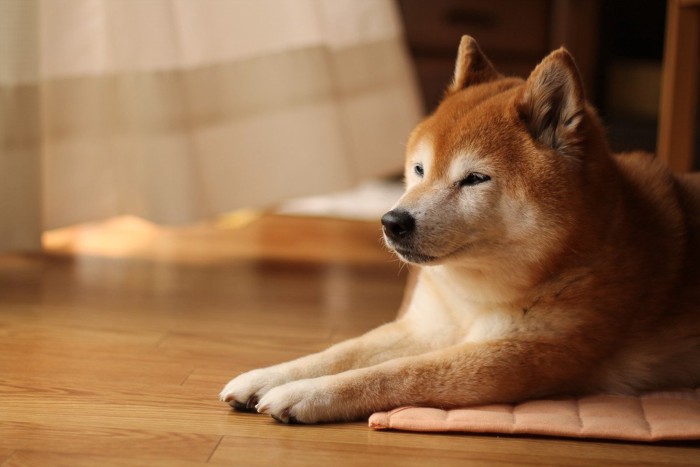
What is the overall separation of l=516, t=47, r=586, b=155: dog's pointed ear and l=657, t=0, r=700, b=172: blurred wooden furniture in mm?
817

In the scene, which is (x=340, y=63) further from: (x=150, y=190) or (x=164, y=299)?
(x=164, y=299)

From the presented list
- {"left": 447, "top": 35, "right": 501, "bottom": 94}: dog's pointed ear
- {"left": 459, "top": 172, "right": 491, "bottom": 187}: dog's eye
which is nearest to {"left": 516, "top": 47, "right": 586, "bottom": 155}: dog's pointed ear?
{"left": 459, "top": 172, "right": 491, "bottom": 187}: dog's eye

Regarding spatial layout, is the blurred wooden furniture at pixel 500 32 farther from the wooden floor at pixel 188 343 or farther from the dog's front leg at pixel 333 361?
the dog's front leg at pixel 333 361

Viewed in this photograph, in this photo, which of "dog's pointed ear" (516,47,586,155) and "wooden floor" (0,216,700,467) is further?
"dog's pointed ear" (516,47,586,155)

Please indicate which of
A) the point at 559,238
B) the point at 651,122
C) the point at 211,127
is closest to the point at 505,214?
the point at 559,238

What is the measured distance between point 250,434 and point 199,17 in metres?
1.24

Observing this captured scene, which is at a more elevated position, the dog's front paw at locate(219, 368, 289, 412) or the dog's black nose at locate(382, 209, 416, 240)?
the dog's black nose at locate(382, 209, 416, 240)

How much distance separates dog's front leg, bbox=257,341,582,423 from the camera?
48.6 inches

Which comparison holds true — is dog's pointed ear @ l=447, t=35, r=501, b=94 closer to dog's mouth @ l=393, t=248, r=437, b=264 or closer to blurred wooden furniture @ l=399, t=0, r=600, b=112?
dog's mouth @ l=393, t=248, r=437, b=264

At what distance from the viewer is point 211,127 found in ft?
7.06

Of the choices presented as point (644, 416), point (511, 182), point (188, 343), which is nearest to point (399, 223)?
point (511, 182)

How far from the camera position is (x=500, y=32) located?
289 centimetres

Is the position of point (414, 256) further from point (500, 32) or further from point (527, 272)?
point (500, 32)

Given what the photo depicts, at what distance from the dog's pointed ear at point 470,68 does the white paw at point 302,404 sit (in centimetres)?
58
